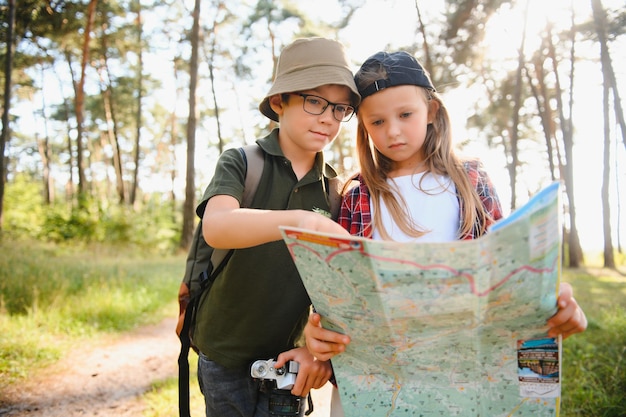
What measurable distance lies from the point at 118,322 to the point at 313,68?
4.61 meters

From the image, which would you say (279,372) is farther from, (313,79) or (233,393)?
(313,79)

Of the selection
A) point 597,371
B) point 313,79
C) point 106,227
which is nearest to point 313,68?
point 313,79

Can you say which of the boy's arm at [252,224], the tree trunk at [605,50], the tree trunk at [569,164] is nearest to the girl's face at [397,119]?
the boy's arm at [252,224]

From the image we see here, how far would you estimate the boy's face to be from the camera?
143cm

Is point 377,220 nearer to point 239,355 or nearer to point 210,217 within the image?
point 210,217

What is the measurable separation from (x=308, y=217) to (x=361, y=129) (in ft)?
2.56

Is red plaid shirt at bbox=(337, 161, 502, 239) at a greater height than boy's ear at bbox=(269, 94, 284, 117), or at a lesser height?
lesser

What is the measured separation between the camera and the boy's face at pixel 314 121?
1428mm

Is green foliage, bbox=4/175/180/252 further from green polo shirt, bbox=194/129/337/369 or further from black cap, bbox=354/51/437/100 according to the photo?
black cap, bbox=354/51/437/100

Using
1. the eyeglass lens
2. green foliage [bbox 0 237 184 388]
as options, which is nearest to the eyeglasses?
the eyeglass lens

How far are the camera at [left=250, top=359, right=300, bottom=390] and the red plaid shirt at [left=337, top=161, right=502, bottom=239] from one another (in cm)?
48

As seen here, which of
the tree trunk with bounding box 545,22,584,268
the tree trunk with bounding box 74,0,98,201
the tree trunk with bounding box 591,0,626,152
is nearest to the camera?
the tree trunk with bounding box 591,0,626,152

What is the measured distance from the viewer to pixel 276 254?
4.89ft

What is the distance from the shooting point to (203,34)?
1681 centimetres
